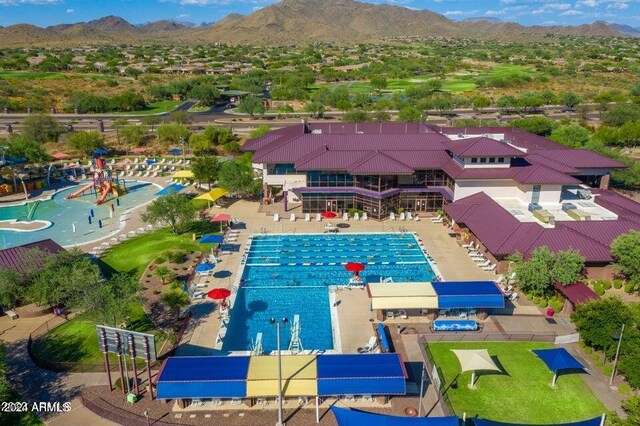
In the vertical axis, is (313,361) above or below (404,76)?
below

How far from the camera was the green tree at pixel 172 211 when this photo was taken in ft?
138

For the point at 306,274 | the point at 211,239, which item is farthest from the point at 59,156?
the point at 306,274

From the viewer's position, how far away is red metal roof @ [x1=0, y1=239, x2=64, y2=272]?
32.3 m

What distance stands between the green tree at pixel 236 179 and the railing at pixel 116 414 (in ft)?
99.6

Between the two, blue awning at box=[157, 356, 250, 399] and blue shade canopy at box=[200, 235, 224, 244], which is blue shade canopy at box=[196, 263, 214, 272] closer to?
blue shade canopy at box=[200, 235, 224, 244]

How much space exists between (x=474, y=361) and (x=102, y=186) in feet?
153

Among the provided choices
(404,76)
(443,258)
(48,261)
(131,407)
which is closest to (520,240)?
(443,258)

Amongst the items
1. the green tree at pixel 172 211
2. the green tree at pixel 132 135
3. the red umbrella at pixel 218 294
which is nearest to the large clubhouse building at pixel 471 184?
the green tree at pixel 172 211

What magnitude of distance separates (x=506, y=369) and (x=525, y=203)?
21735mm

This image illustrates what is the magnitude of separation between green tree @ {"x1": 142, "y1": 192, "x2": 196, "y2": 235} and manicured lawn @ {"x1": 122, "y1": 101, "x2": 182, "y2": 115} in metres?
73.0

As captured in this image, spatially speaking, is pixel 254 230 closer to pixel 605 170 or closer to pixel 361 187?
pixel 361 187

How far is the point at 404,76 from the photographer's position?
160m

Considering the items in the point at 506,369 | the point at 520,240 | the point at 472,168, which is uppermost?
the point at 472,168

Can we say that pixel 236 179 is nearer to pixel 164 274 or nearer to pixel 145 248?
pixel 145 248
